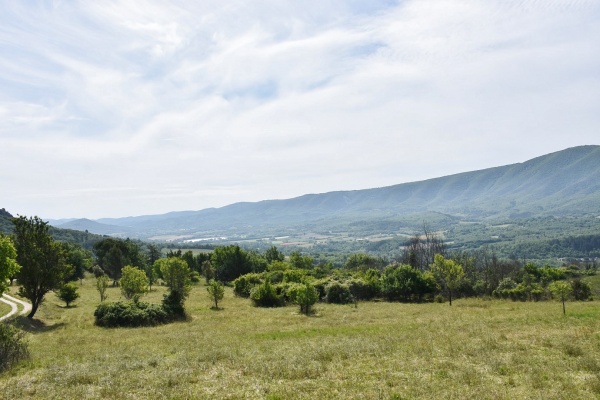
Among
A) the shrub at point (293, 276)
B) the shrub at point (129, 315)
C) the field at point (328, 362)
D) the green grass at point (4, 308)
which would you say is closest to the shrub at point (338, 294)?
the shrub at point (293, 276)

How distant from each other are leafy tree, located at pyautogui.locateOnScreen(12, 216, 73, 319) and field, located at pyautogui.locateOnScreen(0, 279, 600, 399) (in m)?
6.56

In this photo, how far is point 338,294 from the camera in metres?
60.3

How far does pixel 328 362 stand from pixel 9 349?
17.4 metres

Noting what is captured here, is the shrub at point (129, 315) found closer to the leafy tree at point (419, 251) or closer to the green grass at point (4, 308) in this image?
the green grass at point (4, 308)

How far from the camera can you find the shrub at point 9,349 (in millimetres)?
19670

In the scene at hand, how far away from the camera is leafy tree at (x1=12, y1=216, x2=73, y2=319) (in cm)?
3722

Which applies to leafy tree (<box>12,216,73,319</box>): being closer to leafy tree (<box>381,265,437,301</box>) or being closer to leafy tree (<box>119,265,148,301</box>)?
leafy tree (<box>119,265,148,301</box>)

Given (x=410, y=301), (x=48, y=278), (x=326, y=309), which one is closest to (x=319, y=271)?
(x=410, y=301)

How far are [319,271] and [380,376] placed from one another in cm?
6893

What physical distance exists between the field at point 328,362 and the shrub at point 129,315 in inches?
167

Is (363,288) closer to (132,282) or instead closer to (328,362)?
(132,282)

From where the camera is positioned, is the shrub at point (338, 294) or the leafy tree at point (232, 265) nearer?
the shrub at point (338, 294)

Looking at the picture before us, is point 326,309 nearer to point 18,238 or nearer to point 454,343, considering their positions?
point 454,343

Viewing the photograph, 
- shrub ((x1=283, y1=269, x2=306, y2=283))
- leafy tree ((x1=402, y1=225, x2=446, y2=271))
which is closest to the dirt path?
shrub ((x1=283, y1=269, x2=306, y2=283))
